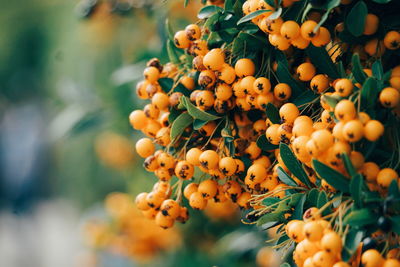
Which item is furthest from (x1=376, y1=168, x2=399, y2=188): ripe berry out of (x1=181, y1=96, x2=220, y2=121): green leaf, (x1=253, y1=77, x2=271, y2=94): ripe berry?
(x1=181, y1=96, x2=220, y2=121): green leaf

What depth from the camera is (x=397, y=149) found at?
3.70ft

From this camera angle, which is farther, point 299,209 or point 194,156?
point 194,156

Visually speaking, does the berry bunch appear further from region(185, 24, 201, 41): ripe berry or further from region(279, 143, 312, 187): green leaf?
region(279, 143, 312, 187): green leaf

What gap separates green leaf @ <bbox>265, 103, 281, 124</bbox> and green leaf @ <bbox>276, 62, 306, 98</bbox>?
79 mm

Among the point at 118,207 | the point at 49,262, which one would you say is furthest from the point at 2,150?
the point at 118,207

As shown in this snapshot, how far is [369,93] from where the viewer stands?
3.41 ft

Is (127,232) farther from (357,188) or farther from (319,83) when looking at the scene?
(357,188)

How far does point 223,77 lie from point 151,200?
0.44m

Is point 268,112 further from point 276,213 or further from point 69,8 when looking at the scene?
point 69,8

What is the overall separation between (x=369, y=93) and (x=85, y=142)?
5.30m

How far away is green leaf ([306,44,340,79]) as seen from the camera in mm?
1208

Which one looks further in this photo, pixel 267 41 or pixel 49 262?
pixel 49 262

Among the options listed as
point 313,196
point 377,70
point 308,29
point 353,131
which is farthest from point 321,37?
point 313,196

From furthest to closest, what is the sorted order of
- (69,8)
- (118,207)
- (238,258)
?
(69,8) → (118,207) → (238,258)
